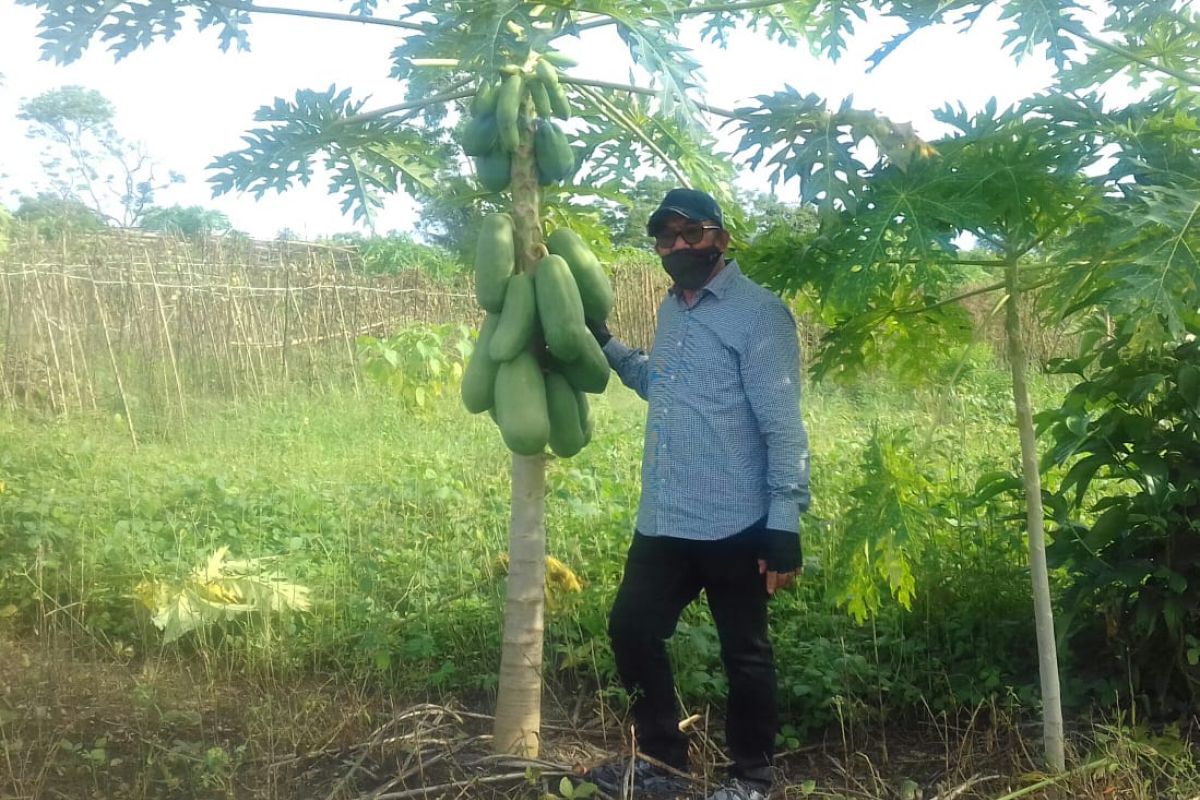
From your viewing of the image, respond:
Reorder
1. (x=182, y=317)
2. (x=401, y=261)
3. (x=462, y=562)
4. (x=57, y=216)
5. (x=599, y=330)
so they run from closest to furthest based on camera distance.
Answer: (x=599, y=330)
(x=462, y=562)
(x=182, y=317)
(x=57, y=216)
(x=401, y=261)

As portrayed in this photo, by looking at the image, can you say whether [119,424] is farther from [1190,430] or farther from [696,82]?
[1190,430]

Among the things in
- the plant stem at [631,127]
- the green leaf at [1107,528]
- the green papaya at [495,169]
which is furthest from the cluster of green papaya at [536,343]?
the green leaf at [1107,528]

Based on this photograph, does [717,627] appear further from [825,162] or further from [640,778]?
[825,162]

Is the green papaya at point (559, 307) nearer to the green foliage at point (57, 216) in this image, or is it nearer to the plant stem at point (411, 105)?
the plant stem at point (411, 105)

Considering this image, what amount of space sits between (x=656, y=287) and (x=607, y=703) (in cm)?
956

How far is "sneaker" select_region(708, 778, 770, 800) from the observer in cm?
280

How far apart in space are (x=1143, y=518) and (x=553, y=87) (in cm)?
219

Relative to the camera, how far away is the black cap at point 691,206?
2.83 m

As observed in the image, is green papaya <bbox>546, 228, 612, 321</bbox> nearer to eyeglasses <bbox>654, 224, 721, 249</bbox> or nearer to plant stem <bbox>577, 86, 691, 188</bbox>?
eyeglasses <bbox>654, 224, 721, 249</bbox>

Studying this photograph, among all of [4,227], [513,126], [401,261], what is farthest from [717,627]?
[401,261]

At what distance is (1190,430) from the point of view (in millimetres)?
3174

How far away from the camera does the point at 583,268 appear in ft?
9.24

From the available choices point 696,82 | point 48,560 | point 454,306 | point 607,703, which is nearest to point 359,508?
point 48,560

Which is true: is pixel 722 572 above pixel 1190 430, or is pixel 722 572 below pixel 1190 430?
below
